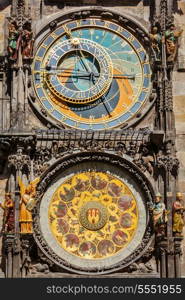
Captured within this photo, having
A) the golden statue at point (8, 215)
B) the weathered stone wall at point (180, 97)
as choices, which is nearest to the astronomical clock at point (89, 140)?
the golden statue at point (8, 215)

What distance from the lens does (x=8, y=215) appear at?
23.7 m

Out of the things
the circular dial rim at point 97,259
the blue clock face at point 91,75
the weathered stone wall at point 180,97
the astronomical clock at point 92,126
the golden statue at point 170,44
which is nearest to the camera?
the circular dial rim at point 97,259

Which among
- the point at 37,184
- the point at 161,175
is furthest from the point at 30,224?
the point at 161,175

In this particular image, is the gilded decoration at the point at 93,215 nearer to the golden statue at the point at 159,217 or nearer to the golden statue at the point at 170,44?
the golden statue at the point at 159,217

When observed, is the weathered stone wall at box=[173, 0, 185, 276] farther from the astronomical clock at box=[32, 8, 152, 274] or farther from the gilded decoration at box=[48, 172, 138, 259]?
the gilded decoration at box=[48, 172, 138, 259]

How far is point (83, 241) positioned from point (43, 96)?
9.27 feet

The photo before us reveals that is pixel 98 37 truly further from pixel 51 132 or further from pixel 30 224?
pixel 30 224

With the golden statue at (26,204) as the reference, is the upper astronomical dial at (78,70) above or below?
above

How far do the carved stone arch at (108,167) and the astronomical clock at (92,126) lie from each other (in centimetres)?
2

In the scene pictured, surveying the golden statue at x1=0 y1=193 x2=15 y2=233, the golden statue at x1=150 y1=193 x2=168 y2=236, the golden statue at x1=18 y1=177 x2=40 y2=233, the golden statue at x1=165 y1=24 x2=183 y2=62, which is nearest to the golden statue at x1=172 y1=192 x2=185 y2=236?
the golden statue at x1=150 y1=193 x2=168 y2=236

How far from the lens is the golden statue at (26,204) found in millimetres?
23578

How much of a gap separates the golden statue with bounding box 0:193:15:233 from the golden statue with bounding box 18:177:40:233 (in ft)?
0.52

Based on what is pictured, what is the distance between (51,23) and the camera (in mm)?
25219

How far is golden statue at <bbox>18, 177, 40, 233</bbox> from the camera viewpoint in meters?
23.6
